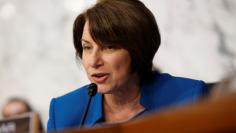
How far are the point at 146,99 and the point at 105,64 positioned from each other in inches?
6.3

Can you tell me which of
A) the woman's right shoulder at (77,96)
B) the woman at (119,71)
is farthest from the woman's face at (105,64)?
the woman's right shoulder at (77,96)

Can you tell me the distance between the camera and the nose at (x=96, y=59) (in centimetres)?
128

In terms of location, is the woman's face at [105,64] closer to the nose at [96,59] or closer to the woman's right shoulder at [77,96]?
the nose at [96,59]

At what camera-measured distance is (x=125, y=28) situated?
1.31m

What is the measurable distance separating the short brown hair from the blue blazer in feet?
0.23

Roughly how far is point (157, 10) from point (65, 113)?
0.75 meters

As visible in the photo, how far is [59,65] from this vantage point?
217 cm

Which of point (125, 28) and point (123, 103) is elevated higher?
point (125, 28)

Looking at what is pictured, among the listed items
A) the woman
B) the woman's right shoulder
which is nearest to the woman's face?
the woman

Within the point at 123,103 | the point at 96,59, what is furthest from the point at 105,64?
the point at 123,103

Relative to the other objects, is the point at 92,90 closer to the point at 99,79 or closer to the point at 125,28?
the point at 99,79

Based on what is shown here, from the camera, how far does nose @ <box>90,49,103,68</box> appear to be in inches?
50.4

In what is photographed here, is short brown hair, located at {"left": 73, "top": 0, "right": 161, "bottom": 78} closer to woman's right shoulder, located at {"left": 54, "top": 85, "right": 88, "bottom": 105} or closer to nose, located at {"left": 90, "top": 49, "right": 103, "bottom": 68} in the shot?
nose, located at {"left": 90, "top": 49, "right": 103, "bottom": 68}

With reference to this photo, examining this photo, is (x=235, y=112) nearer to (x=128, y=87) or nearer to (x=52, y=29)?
(x=128, y=87)
